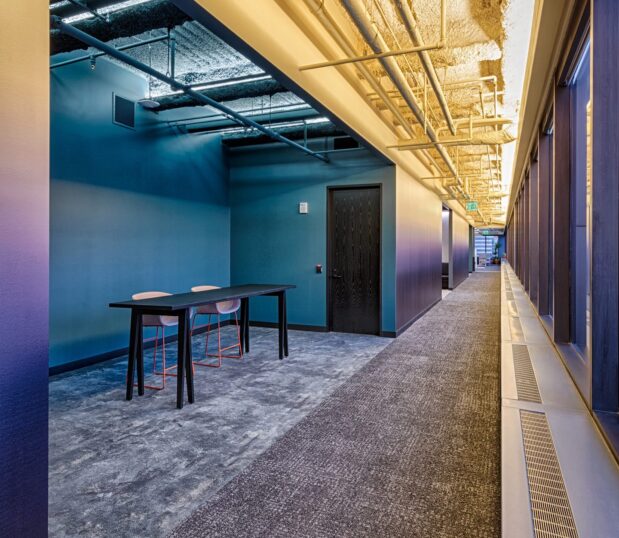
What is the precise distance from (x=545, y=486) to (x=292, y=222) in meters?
5.78

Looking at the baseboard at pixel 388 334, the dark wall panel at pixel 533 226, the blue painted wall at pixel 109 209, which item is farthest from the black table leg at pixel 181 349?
Answer: the dark wall panel at pixel 533 226

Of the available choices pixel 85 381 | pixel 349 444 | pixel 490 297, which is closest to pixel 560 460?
pixel 349 444

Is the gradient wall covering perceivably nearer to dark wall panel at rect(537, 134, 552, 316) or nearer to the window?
the window

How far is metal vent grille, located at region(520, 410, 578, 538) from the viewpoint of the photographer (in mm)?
1279

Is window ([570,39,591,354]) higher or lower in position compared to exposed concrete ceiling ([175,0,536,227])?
lower

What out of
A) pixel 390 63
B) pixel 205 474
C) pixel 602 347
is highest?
pixel 390 63

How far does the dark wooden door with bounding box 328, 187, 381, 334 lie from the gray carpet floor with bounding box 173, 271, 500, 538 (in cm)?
239

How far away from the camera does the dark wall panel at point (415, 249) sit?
6.68m

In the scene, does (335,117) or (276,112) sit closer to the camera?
(335,117)

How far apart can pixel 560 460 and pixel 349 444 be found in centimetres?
138

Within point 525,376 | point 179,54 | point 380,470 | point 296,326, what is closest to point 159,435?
point 380,470

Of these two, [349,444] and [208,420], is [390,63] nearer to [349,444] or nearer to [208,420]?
[349,444]

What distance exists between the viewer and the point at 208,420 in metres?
3.19

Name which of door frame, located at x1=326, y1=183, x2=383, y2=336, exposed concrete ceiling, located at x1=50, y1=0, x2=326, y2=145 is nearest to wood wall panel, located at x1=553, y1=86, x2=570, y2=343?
exposed concrete ceiling, located at x1=50, y1=0, x2=326, y2=145
